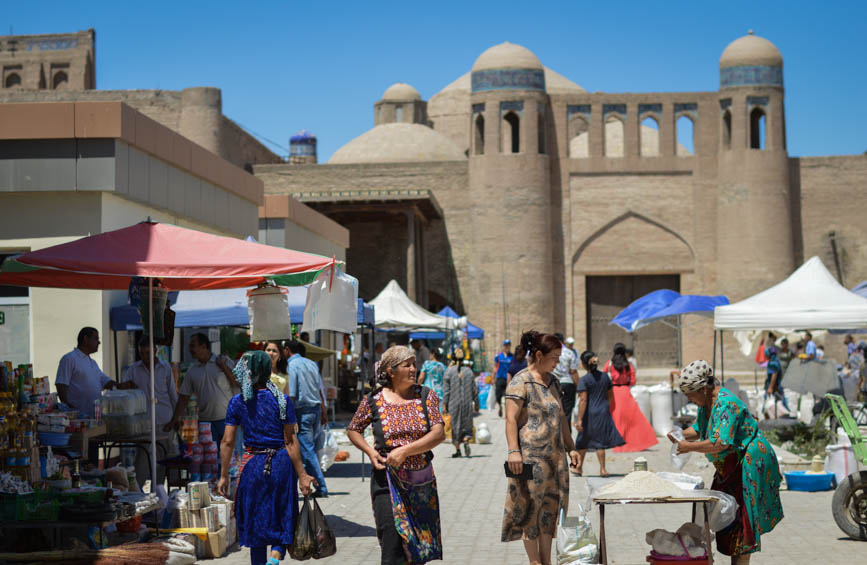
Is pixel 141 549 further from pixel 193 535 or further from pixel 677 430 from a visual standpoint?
pixel 677 430

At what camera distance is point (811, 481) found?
9.74 metres

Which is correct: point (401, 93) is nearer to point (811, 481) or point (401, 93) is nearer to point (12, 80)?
point (12, 80)

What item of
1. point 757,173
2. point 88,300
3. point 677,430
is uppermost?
point 757,173

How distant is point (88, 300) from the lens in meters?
10.6

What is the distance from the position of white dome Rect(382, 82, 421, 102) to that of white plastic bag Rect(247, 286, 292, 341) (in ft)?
131

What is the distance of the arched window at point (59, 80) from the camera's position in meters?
39.5

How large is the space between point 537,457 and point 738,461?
106 cm

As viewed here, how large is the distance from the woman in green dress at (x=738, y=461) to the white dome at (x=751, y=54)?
30.1 m

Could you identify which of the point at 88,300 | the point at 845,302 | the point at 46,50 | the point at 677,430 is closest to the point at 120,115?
the point at 88,300

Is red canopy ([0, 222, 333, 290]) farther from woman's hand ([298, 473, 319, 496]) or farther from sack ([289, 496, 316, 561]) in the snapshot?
sack ([289, 496, 316, 561])

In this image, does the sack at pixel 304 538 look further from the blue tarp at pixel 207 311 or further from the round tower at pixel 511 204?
the round tower at pixel 511 204

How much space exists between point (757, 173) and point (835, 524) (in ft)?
86.8

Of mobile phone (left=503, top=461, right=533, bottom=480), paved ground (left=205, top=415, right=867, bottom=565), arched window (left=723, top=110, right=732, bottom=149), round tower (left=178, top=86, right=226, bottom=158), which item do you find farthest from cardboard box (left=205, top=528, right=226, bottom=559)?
arched window (left=723, top=110, right=732, bottom=149)

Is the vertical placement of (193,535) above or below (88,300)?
below
